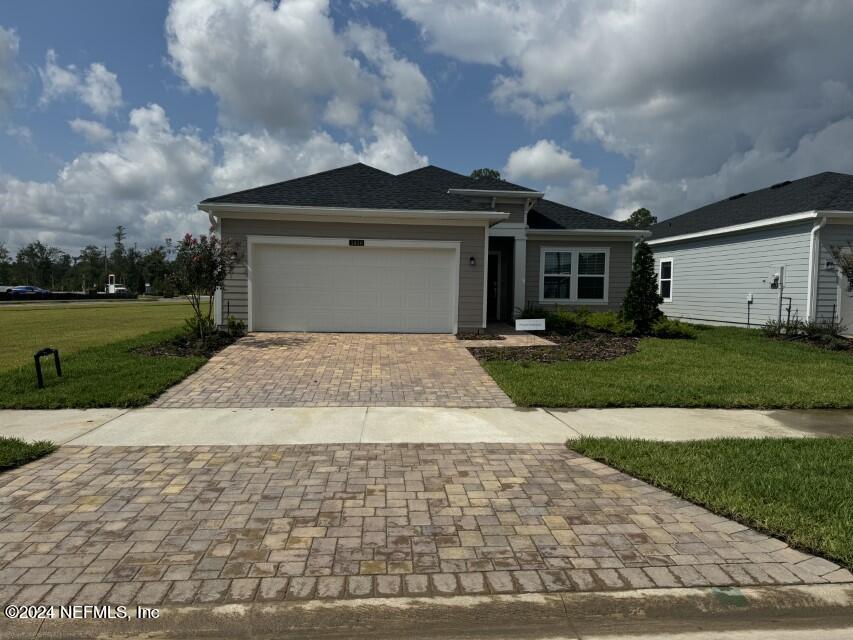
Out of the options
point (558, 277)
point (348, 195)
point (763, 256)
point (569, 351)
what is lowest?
point (569, 351)

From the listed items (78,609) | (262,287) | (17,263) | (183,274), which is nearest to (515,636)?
(78,609)

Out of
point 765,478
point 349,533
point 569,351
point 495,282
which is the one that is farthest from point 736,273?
point 349,533

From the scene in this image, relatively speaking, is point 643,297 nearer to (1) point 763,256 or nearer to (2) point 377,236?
(1) point 763,256

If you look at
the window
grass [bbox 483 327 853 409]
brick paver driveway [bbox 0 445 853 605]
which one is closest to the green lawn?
brick paver driveway [bbox 0 445 853 605]

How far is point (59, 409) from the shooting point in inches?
251

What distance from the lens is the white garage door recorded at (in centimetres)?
1268

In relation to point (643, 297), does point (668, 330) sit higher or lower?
lower

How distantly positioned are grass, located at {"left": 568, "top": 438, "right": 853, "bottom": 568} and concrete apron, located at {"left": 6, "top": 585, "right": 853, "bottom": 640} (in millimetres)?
609

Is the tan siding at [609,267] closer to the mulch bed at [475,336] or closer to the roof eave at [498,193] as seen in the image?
the roof eave at [498,193]

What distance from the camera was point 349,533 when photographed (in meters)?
3.30

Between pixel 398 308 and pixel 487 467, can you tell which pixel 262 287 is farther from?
pixel 487 467

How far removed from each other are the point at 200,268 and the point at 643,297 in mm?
10747

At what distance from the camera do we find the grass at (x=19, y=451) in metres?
4.45

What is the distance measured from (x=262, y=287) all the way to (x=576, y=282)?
1009 cm
